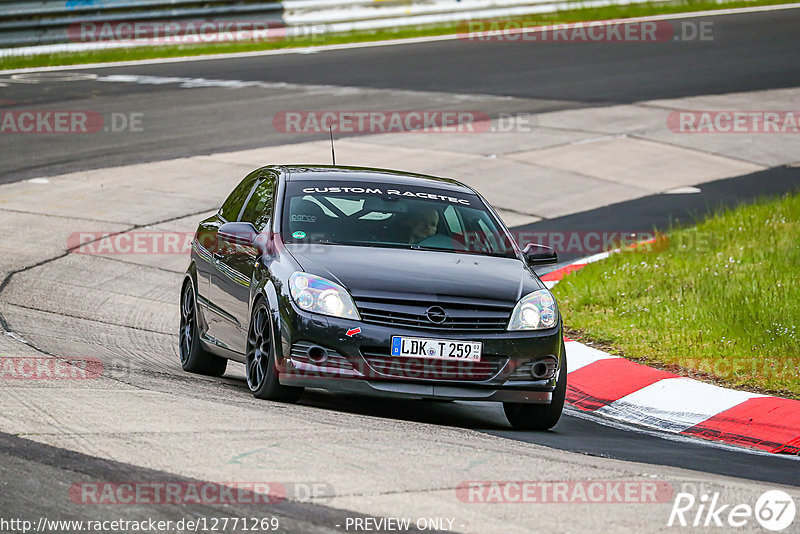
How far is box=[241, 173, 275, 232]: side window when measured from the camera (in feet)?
28.9

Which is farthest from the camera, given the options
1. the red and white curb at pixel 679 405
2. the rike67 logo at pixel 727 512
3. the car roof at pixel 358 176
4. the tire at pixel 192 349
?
the tire at pixel 192 349

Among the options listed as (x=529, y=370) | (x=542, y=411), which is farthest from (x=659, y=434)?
(x=529, y=370)

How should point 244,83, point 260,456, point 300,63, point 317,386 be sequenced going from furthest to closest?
point 300,63 < point 244,83 < point 317,386 < point 260,456

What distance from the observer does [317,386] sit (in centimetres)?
744

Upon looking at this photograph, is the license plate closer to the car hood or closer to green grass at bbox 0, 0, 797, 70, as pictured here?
the car hood

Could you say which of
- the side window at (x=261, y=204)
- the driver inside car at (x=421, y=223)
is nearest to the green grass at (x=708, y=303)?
the driver inside car at (x=421, y=223)

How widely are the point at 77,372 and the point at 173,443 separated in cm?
216

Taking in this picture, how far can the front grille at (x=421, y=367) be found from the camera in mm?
7328

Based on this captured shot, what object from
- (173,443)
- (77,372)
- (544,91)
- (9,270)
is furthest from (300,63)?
(173,443)

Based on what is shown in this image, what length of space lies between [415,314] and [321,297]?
1.84 feet

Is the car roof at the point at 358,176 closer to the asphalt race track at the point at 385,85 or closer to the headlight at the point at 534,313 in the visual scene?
the headlight at the point at 534,313

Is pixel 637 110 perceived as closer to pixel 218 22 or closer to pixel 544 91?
pixel 544 91

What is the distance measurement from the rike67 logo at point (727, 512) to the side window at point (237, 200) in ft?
16.0

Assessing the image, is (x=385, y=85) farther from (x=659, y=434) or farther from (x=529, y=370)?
(x=529, y=370)
